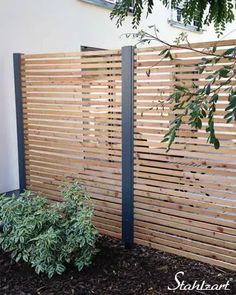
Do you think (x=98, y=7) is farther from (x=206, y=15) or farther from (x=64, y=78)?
(x=206, y=15)

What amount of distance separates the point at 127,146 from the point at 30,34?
2689 millimetres

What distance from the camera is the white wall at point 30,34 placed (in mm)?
4930

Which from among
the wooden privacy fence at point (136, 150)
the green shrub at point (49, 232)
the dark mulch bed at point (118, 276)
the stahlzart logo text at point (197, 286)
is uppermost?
the wooden privacy fence at point (136, 150)

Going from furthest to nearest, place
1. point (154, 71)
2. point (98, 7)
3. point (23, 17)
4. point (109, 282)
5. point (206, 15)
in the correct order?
point (98, 7) → point (23, 17) → point (154, 71) → point (109, 282) → point (206, 15)

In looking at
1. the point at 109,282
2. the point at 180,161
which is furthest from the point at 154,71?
the point at 109,282

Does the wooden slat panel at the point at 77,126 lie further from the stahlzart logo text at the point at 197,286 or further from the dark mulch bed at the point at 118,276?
the stahlzart logo text at the point at 197,286

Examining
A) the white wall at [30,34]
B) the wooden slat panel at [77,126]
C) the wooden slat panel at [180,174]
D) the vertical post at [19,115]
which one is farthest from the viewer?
the white wall at [30,34]

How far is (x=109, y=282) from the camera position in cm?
308

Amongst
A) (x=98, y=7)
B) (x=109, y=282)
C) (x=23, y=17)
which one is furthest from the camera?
(x=98, y=7)

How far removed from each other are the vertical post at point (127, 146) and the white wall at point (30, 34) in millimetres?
2109

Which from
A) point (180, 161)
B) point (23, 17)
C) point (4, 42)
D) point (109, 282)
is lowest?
point (109, 282)

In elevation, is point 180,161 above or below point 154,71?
below

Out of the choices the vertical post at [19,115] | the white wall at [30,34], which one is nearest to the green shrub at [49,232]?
the vertical post at [19,115]

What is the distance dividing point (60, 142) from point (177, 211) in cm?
167
